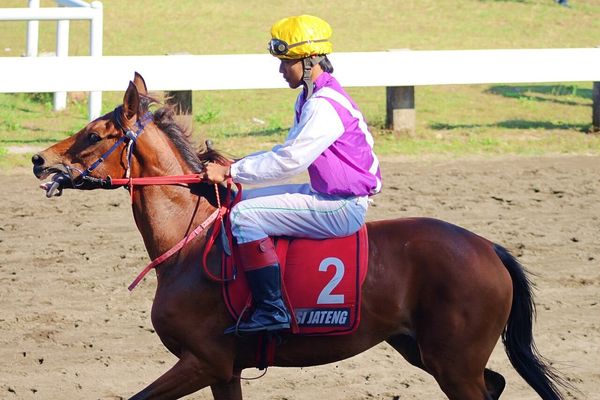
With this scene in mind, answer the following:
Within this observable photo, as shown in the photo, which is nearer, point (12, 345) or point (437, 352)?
point (437, 352)

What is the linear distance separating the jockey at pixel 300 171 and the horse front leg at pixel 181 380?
24 centimetres

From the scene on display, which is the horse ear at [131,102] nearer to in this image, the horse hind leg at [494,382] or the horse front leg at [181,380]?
the horse front leg at [181,380]

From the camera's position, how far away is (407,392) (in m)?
5.98

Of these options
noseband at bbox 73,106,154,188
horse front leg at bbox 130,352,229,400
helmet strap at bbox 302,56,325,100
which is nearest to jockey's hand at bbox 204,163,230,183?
noseband at bbox 73,106,154,188

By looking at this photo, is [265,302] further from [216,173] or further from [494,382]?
[494,382]

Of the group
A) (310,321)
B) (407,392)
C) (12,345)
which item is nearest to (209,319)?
(310,321)

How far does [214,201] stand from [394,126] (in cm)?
755

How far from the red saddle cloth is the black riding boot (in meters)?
0.09

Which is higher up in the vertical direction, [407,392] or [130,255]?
[130,255]

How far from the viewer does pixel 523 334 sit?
201 inches

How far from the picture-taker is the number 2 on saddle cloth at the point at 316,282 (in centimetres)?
484

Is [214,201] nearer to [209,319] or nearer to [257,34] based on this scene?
[209,319]

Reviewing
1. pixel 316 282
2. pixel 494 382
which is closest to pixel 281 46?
pixel 316 282

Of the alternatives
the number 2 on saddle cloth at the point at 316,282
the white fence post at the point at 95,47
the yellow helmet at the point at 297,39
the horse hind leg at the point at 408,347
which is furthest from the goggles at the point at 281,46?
the white fence post at the point at 95,47
